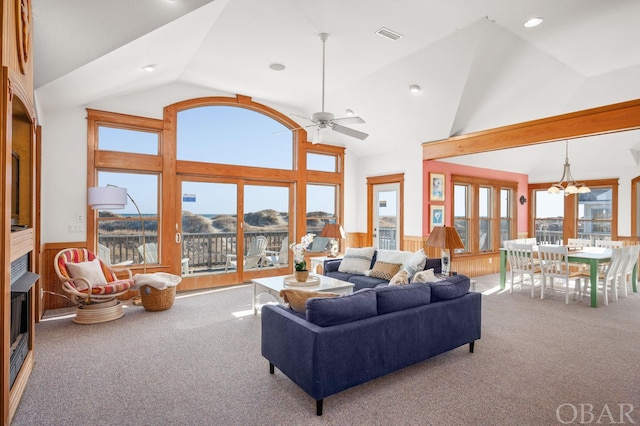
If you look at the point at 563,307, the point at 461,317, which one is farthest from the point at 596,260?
the point at 461,317

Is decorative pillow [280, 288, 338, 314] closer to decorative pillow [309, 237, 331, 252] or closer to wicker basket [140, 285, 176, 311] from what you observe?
wicker basket [140, 285, 176, 311]

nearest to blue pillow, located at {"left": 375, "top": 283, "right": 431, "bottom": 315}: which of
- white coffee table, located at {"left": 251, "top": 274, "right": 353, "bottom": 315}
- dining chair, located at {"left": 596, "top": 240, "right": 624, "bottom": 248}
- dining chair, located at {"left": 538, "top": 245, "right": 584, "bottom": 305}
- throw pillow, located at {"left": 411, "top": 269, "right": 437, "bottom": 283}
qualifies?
throw pillow, located at {"left": 411, "top": 269, "right": 437, "bottom": 283}

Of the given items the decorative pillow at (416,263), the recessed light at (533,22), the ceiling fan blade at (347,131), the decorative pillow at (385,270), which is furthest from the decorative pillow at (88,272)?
the recessed light at (533,22)

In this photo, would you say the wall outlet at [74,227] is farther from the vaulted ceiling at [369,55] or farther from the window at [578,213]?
the window at [578,213]

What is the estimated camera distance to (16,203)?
3.14 m

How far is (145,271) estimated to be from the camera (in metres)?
5.34

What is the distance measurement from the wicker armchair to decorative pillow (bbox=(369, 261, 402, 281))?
10.7ft

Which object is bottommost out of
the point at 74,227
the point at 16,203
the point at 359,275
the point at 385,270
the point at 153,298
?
the point at 153,298

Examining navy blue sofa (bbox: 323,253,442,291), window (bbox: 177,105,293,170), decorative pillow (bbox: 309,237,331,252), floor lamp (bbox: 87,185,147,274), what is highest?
window (bbox: 177,105,293,170)

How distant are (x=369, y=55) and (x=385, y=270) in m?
2.95

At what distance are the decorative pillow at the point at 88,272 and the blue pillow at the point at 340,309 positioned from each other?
3.30 meters

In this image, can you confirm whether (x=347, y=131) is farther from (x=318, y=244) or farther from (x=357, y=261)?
(x=318, y=244)

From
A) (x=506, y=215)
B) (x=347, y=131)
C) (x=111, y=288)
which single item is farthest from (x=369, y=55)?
(x=506, y=215)

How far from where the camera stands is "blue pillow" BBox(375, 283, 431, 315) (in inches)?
108
